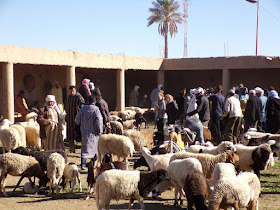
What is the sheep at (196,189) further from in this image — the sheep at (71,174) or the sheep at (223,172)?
the sheep at (71,174)

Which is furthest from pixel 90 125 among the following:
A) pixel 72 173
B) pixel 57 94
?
pixel 57 94

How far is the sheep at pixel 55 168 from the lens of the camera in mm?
5980

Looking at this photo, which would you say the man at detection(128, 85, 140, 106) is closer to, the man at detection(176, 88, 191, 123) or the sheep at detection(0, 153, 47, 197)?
the man at detection(176, 88, 191, 123)

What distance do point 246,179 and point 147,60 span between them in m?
13.0

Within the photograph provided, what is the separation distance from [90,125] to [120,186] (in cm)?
273

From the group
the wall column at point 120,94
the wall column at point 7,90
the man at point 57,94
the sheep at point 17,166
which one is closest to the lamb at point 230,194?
the sheep at point 17,166

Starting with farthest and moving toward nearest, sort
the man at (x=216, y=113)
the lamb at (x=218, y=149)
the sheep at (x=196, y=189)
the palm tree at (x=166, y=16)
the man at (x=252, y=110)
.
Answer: the palm tree at (x=166, y=16)
the man at (x=252, y=110)
the man at (x=216, y=113)
the lamb at (x=218, y=149)
the sheep at (x=196, y=189)

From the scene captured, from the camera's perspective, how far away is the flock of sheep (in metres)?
4.69

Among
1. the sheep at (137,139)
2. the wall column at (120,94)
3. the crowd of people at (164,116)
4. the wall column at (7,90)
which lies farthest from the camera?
the wall column at (120,94)

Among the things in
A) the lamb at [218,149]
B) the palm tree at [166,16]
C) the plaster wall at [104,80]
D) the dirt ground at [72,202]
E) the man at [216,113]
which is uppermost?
the palm tree at [166,16]

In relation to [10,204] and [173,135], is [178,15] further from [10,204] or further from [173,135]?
[10,204]

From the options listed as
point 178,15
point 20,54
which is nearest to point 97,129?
point 20,54

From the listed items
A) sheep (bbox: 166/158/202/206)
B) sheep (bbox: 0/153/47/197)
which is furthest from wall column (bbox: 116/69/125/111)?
sheep (bbox: 166/158/202/206)

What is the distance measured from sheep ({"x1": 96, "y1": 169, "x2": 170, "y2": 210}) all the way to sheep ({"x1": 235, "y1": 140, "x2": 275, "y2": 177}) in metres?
2.07
